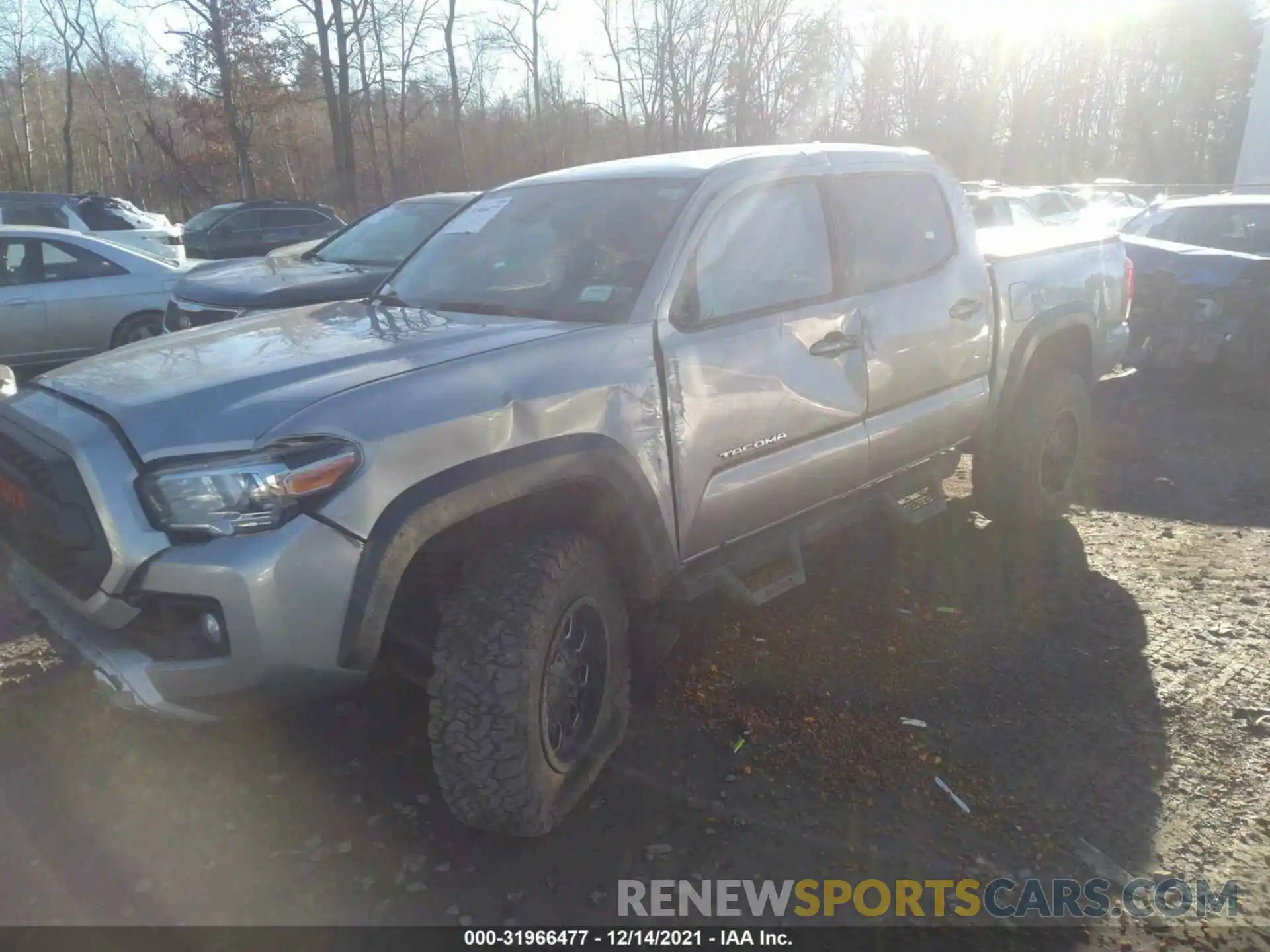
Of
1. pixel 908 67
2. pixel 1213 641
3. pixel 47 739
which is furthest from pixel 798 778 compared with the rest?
pixel 908 67

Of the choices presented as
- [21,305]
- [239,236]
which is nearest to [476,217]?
Answer: [21,305]

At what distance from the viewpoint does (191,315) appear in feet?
24.4

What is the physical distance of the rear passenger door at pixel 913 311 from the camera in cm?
401

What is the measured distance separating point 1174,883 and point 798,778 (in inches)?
42.7

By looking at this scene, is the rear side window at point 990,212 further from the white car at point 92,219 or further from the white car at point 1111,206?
the white car at point 92,219

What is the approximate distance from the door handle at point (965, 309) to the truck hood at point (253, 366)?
201 centimetres

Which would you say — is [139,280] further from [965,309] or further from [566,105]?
[566,105]

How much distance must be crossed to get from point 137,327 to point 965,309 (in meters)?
8.09

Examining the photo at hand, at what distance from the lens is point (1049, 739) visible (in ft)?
11.2

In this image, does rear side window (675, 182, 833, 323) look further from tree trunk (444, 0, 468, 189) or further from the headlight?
tree trunk (444, 0, 468, 189)

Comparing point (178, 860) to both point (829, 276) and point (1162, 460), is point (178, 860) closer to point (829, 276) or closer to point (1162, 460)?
point (829, 276)

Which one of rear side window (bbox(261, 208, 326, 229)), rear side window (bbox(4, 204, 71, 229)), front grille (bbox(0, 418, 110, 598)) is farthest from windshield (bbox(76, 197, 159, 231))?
front grille (bbox(0, 418, 110, 598))

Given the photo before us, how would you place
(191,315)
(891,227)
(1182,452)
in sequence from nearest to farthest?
(891,227) < (1182,452) < (191,315)

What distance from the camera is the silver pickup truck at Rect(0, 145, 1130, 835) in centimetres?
243
